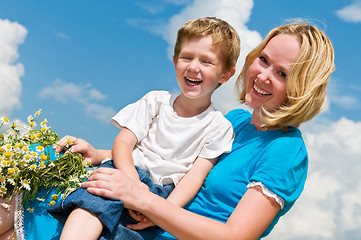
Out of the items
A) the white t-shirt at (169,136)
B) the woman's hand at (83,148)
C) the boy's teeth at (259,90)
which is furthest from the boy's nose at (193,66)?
the woman's hand at (83,148)

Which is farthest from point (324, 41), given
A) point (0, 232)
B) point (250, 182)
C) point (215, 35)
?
point (0, 232)

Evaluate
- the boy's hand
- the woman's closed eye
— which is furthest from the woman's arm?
the woman's closed eye

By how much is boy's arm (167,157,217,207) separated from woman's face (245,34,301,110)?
610mm

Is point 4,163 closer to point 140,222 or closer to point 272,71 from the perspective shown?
point 140,222

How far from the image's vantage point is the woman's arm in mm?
2727

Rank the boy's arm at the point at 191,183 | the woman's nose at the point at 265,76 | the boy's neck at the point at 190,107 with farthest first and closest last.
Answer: the boy's neck at the point at 190,107
the woman's nose at the point at 265,76
the boy's arm at the point at 191,183

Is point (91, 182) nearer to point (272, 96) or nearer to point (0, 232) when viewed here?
point (0, 232)

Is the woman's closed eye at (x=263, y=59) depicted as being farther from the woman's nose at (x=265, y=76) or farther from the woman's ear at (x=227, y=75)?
the woman's ear at (x=227, y=75)

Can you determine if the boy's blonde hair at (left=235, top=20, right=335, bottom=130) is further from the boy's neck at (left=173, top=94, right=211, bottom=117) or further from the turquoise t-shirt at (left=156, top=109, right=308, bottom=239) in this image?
the boy's neck at (left=173, top=94, right=211, bottom=117)

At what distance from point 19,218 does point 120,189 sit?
0.99 metres

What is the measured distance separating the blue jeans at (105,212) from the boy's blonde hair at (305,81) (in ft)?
3.59

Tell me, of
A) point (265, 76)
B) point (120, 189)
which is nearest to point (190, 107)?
point (265, 76)

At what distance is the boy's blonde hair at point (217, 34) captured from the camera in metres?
3.38

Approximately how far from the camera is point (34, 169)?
10.4ft
